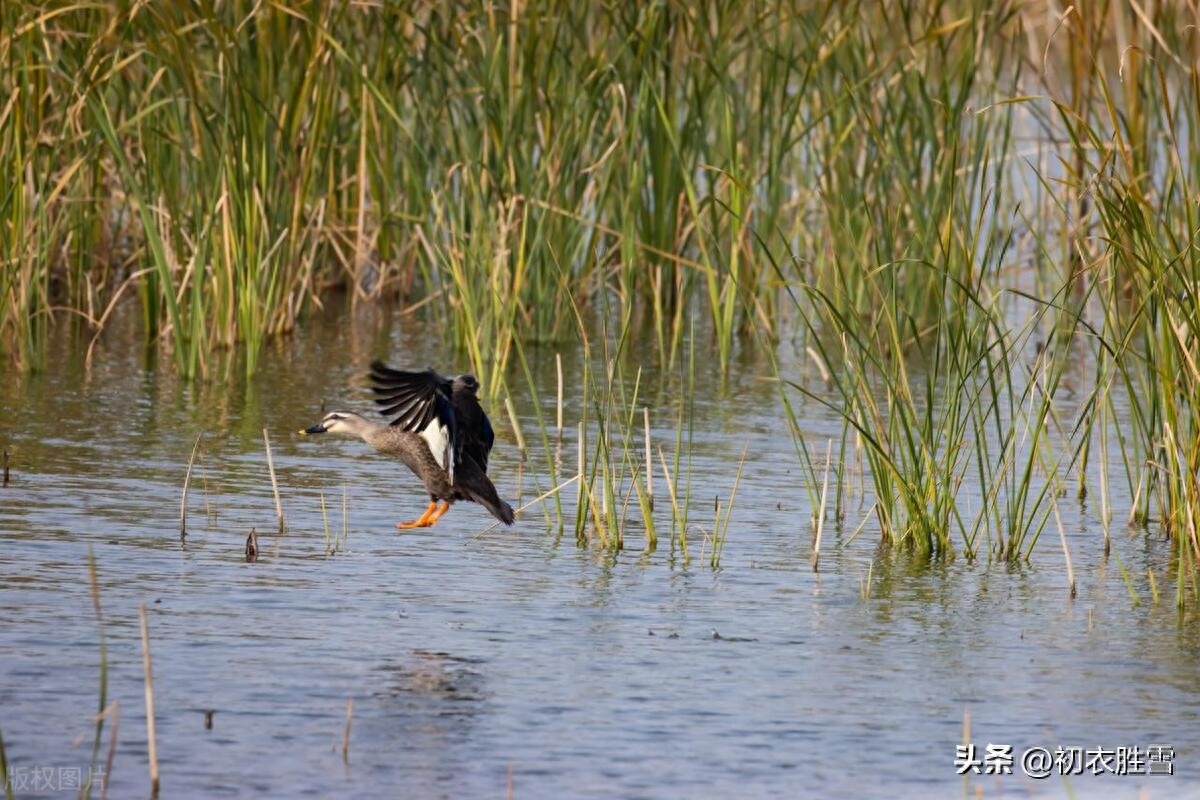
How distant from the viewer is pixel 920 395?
9.34 m

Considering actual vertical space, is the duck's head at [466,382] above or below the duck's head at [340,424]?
above

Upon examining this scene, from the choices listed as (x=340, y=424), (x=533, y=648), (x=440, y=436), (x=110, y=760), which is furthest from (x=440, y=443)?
(x=110, y=760)

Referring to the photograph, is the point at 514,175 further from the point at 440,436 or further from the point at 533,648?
the point at 533,648

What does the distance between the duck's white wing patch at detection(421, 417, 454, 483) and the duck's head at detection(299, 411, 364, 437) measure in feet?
1.23

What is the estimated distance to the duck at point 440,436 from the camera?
6309 mm

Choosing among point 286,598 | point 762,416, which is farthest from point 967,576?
point 762,416

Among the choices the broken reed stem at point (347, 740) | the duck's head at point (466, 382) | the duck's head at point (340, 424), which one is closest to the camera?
the broken reed stem at point (347, 740)

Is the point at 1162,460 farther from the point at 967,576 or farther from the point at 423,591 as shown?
the point at 423,591

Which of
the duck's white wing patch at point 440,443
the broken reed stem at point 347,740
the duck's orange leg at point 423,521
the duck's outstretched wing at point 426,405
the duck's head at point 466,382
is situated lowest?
the broken reed stem at point 347,740

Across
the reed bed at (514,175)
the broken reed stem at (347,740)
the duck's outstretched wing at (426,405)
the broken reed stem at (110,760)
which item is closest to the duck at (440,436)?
the duck's outstretched wing at (426,405)

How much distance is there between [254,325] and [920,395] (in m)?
3.05

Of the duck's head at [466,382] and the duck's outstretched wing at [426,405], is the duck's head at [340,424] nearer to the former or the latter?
the duck's outstretched wing at [426,405]

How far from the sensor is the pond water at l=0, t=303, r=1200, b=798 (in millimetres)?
4289

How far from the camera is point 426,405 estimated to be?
639cm
